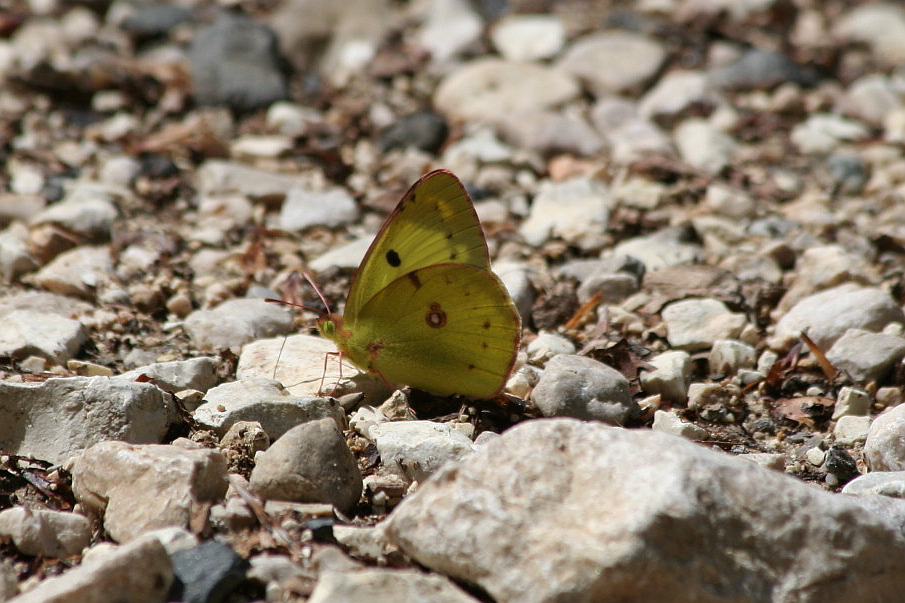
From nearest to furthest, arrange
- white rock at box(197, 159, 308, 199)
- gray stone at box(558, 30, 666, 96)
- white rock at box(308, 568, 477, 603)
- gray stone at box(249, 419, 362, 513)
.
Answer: white rock at box(308, 568, 477, 603) < gray stone at box(249, 419, 362, 513) < white rock at box(197, 159, 308, 199) < gray stone at box(558, 30, 666, 96)

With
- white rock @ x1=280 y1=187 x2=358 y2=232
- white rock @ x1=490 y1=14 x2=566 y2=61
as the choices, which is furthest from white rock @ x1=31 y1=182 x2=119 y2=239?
white rock @ x1=490 y1=14 x2=566 y2=61

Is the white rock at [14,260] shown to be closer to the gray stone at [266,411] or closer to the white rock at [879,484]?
the gray stone at [266,411]

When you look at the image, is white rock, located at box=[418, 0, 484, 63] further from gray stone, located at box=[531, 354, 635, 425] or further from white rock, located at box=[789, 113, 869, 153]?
gray stone, located at box=[531, 354, 635, 425]

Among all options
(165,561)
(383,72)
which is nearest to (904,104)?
(383,72)

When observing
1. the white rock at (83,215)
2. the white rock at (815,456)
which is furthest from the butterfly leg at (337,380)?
the white rock at (83,215)

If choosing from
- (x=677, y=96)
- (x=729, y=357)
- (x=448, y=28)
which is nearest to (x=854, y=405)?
(x=729, y=357)

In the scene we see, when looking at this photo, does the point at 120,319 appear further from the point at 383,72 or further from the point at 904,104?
the point at 904,104
